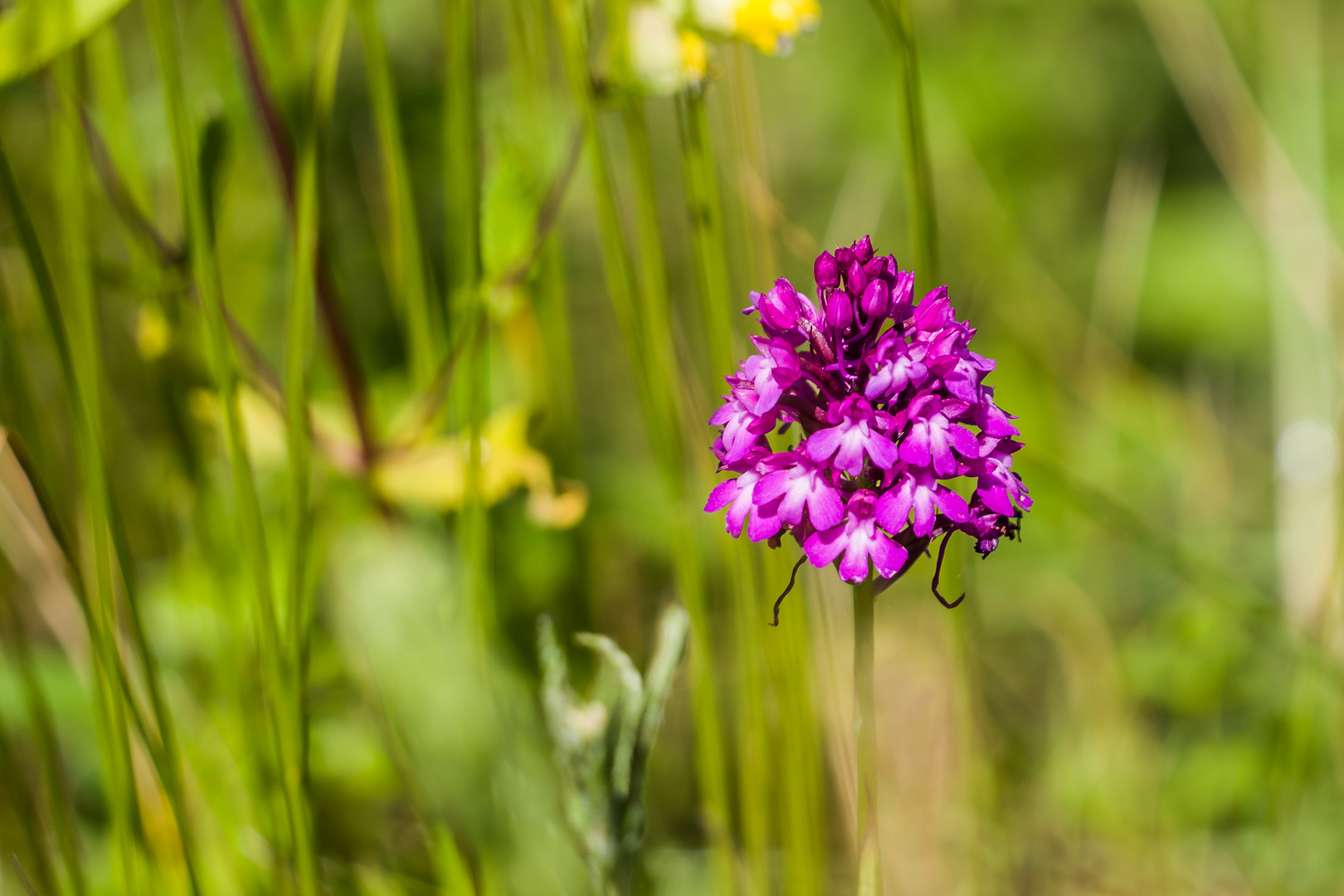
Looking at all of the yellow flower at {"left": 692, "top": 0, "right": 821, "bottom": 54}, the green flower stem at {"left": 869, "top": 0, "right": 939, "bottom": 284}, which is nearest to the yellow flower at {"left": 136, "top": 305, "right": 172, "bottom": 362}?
the yellow flower at {"left": 692, "top": 0, "right": 821, "bottom": 54}

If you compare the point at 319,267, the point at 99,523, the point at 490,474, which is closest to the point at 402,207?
the point at 319,267

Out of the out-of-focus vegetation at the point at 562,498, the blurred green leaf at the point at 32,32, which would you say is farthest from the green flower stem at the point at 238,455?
the blurred green leaf at the point at 32,32

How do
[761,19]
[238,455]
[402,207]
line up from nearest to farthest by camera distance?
[238,455] < [761,19] < [402,207]

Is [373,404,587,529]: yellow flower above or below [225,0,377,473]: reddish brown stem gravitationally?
below

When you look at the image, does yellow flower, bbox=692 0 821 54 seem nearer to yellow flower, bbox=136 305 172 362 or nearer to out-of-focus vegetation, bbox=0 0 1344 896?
out-of-focus vegetation, bbox=0 0 1344 896

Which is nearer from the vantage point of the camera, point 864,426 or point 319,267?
point 864,426

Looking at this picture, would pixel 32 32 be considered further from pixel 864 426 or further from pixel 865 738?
pixel 865 738
